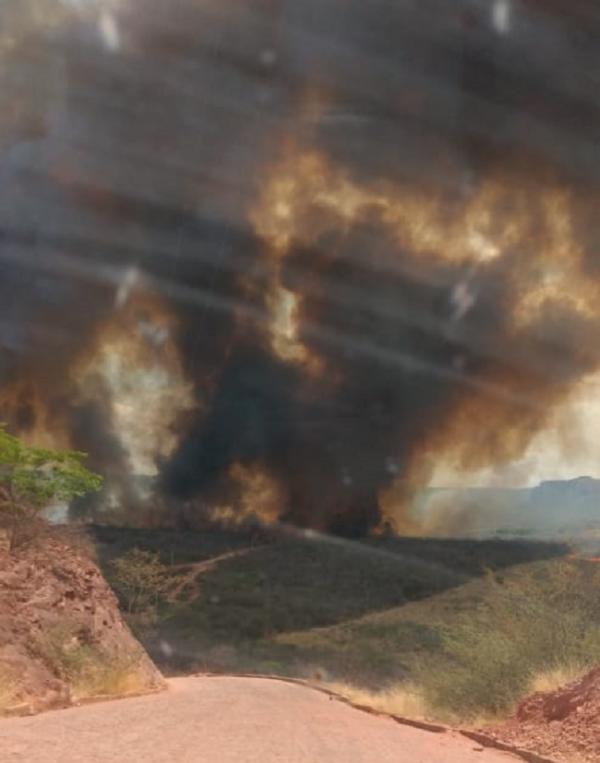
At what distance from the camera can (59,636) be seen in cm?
1658

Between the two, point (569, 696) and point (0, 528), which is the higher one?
point (0, 528)

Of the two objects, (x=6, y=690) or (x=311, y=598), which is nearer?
(x=6, y=690)

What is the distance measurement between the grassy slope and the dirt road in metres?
3.13

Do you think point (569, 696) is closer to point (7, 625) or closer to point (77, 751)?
point (77, 751)

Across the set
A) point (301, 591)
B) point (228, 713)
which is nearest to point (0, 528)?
point (228, 713)

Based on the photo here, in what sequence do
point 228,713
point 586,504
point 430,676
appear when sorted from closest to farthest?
point 228,713 < point 430,676 < point 586,504

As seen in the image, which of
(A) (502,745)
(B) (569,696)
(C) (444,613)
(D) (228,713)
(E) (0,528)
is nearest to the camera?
(A) (502,745)

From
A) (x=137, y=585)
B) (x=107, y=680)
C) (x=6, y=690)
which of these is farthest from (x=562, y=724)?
(x=137, y=585)

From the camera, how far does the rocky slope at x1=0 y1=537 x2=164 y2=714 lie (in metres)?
14.3

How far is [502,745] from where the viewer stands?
12641 mm

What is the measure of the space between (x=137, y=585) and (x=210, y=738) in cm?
5883

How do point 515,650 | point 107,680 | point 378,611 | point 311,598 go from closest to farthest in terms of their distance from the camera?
point 107,680
point 515,650
point 378,611
point 311,598

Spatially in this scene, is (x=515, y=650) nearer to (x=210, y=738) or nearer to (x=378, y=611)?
(x=210, y=738)

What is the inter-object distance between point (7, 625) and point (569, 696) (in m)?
9.44
